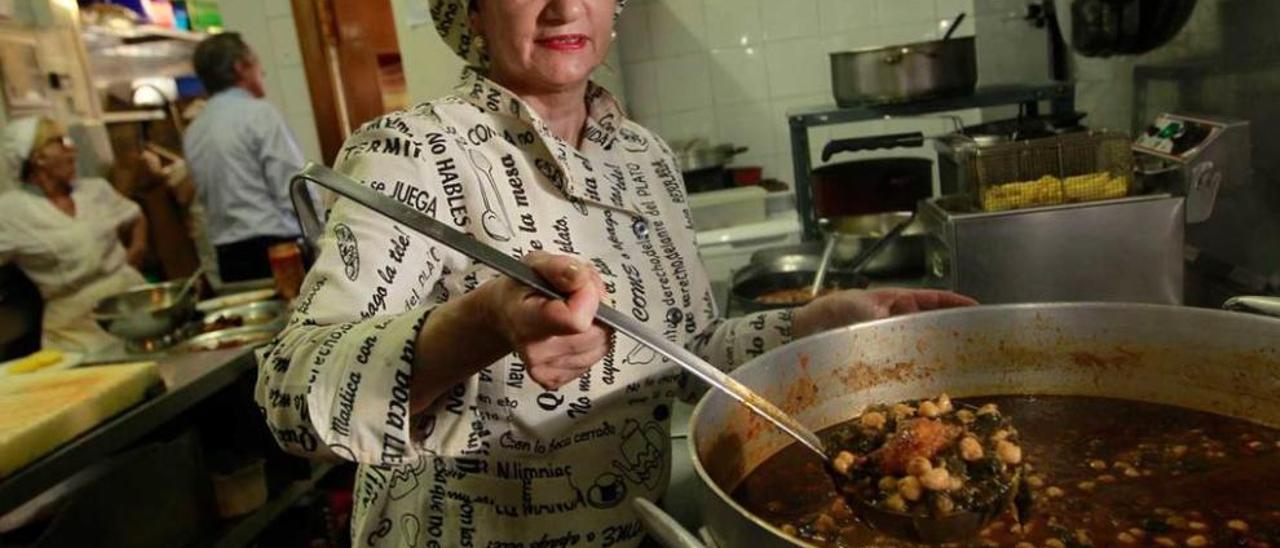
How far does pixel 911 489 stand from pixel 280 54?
4955 mm

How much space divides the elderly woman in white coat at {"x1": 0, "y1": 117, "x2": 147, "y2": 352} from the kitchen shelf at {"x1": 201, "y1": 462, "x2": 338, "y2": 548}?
1539mm

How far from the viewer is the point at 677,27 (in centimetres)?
415

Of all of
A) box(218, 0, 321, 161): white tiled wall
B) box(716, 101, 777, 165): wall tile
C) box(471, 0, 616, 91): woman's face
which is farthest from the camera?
box(218, 0, 321, 161): white tiled wall

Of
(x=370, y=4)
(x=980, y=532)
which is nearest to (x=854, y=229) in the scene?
(x=980, y=532)

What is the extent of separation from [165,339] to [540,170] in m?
1.98

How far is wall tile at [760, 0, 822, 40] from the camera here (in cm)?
407

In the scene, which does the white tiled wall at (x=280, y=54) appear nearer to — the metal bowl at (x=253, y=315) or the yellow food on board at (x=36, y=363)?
the metal bowl at (x=253, y=315)

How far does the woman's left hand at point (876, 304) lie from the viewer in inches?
46.2

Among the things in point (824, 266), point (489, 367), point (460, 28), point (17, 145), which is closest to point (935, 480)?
point (489, 367)

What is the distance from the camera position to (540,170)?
1.14 metres

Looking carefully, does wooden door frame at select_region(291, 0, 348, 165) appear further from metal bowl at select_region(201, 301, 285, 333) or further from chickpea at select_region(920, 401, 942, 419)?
chickpea at select_region(920, 401, 942, 419)

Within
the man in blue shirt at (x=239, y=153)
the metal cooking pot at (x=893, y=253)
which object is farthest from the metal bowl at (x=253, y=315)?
the metal cooking pot at (x=893, y=253)

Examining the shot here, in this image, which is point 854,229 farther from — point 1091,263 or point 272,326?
point 272,326

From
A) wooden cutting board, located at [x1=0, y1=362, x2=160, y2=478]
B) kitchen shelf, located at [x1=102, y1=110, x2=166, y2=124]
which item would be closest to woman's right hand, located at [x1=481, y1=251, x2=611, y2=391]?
wooden cutting board, located at [x1=0, y1=362, x2=160, y2=478]
